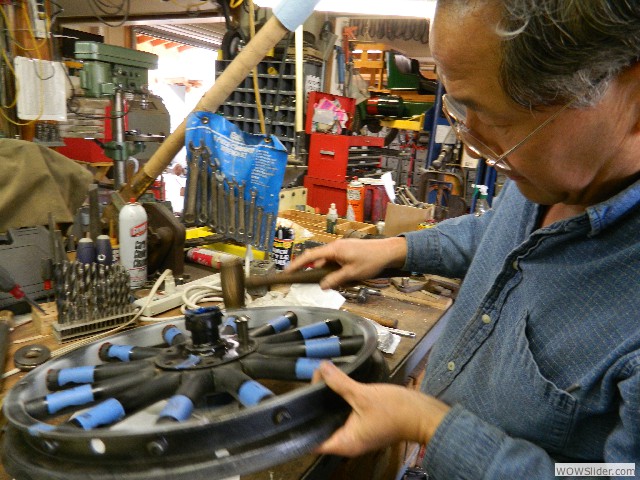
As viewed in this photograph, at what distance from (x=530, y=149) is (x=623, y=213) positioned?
161mm

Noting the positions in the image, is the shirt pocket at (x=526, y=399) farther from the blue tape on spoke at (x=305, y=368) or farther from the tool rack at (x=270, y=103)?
the tool rack at (x=270, y=103)

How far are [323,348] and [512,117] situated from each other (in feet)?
1.80

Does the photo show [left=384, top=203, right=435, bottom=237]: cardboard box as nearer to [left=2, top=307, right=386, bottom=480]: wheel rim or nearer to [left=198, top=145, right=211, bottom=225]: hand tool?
[left=198, top=145, right=211, bottom=225]: hand tool

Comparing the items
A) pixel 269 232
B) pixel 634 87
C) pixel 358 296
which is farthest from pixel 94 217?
pixel 634 87

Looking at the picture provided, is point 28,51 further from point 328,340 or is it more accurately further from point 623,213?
point 623,213

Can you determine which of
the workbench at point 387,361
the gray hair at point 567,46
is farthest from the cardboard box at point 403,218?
the gray hair at point 567,46

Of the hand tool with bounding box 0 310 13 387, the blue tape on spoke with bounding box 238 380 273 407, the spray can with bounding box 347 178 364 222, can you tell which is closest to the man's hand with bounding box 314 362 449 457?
the blue tape on spoke with bounding box 238 380 273 407

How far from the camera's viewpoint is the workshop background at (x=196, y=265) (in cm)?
67

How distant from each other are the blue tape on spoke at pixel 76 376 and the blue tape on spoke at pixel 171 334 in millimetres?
188

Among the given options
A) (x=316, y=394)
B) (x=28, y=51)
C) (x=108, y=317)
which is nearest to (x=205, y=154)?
(x=108, y=317)

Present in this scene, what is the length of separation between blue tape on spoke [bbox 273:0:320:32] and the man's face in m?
1.02

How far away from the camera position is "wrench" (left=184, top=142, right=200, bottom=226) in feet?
5.29

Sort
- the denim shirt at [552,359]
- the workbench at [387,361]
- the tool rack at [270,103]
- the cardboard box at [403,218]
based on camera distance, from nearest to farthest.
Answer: the denim shirt at [552,359], the workbench at [387,361], the cardboard box at [403,218], the tool rack at [270,103]

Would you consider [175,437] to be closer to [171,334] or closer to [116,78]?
[171,334]
